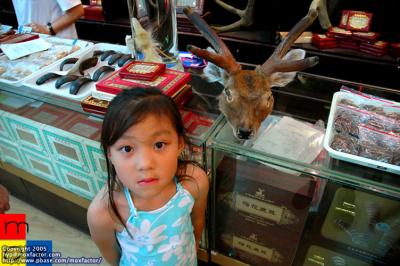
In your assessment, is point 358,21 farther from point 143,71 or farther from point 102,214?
point 102,214

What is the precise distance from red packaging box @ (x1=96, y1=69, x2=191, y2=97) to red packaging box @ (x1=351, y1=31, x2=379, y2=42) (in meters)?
1.45

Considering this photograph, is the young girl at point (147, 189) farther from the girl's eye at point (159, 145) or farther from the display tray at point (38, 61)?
the display tray at point (38, 61)

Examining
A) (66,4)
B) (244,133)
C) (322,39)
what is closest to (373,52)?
(322,39)

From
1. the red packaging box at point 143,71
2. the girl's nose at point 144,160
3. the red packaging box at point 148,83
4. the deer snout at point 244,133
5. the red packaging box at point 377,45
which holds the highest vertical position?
the red packaging box at point 143,71

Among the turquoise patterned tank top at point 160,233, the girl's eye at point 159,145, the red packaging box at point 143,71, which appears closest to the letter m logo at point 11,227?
the turquoise patterned tank top at point 160,233

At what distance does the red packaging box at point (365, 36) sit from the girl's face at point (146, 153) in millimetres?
1707

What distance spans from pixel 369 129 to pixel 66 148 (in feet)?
3.45

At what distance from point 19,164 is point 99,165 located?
0.64m

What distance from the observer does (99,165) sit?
3.57 ft

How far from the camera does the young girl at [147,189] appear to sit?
25.4 inches

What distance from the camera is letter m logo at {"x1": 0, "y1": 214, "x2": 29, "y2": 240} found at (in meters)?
1.20

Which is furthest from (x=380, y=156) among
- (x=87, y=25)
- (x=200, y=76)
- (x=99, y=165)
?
(x=87, y=25)

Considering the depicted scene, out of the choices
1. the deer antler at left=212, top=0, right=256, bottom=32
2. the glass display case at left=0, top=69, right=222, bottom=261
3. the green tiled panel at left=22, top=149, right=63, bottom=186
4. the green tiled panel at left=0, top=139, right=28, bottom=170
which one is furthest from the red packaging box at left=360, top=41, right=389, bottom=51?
the green tiled panel at left=0, top=139, right=28, bottom=170

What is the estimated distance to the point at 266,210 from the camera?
0.95m
